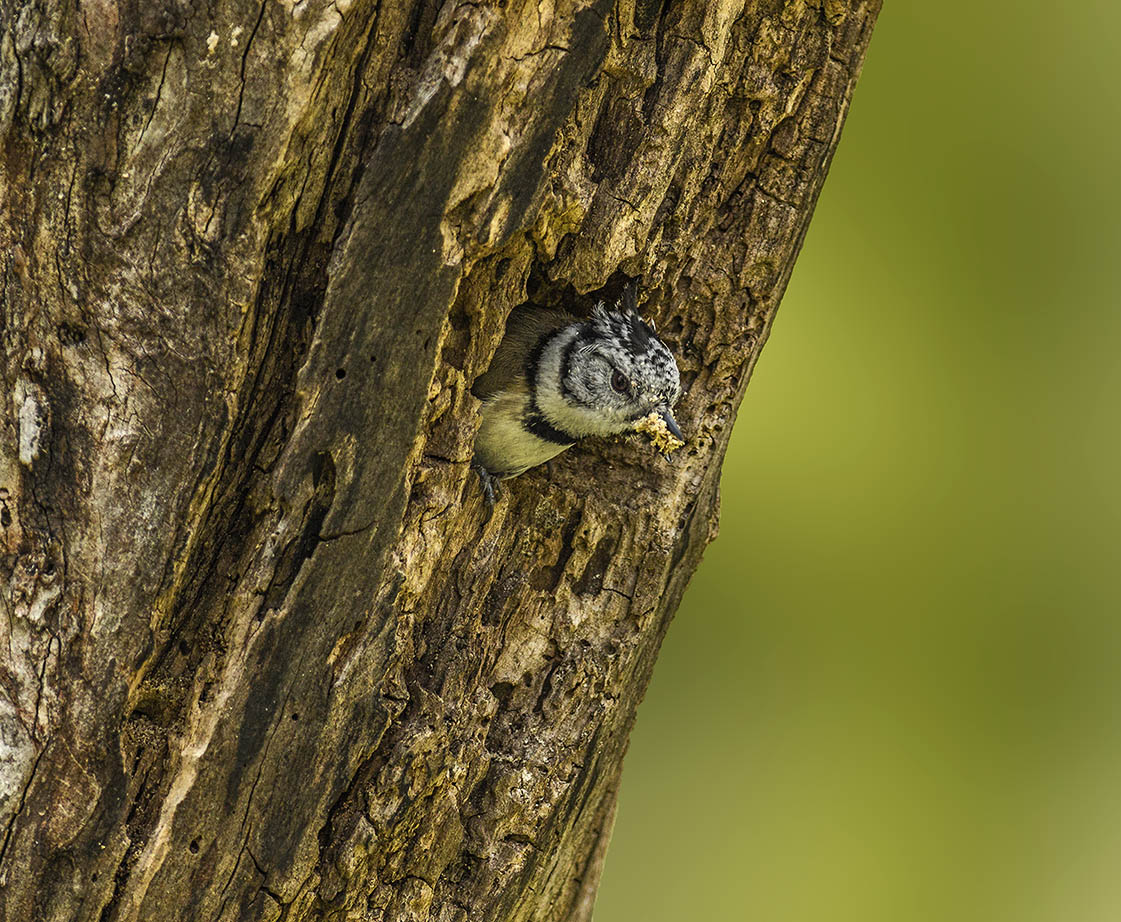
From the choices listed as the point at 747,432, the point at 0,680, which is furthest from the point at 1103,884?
the point at 0,680

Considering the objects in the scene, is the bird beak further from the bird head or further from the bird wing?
the bird wing

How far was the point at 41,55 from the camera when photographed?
4.83ft

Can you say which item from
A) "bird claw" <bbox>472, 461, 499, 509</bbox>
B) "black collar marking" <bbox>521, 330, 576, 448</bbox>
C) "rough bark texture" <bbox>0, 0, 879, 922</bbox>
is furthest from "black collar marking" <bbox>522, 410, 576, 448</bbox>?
"rough bark texture" <bbox>0, 0, 879, 922</bbox>

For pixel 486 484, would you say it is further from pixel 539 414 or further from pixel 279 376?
pixel 279 376

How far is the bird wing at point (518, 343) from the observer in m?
2.04

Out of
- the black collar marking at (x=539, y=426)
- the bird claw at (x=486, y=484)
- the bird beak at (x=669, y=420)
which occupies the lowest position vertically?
the bird claw at (x=486, y=484)

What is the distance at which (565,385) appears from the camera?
206 cm

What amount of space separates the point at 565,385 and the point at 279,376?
63cm

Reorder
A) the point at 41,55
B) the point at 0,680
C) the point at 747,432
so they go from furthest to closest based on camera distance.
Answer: the point at 747,432 → the point at 0,680 → the point at 41,55

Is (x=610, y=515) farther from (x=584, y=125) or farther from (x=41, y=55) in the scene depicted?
(x=41, y=55)

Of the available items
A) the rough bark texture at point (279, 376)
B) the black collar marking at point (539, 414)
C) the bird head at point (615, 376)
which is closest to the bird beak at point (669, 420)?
the bird head at point (615, 376)

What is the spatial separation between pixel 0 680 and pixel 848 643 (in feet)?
7.81

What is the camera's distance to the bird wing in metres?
2.04

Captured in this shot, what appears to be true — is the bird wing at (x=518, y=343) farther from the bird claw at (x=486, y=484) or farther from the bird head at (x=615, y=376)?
the bird claw at (x=486, y=484)
